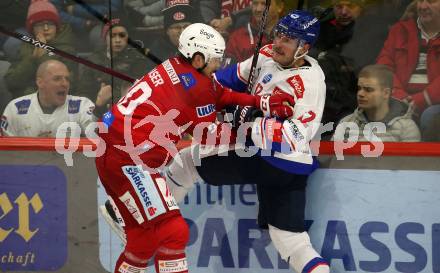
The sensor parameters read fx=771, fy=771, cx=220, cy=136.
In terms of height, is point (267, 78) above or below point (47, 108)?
above

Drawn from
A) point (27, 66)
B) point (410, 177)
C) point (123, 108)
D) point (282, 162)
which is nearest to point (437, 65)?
point (410, 177)

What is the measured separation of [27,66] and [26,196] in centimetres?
70

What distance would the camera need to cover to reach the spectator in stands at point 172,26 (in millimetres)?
4055

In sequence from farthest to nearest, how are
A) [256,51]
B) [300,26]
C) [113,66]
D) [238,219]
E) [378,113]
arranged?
1. [113,66]
2. [238,219]
3. [378,113]
4. [256,51]
5. [300,26]

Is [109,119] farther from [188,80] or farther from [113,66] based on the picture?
[113,66]

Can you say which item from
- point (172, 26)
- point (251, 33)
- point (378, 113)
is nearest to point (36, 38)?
point (172, 26)

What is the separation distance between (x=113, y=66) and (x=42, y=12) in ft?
1.61

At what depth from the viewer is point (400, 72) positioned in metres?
3.87

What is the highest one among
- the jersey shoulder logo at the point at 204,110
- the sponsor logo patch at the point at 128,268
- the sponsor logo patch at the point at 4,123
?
the jersey shoulder logo at the point at 204,110

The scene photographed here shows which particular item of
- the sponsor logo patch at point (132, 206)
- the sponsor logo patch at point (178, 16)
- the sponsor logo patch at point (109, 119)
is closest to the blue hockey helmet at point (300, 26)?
the sponsor logo patch at point (178, 16)

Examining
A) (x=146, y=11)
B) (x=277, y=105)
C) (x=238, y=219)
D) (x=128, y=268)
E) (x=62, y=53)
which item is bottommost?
(x=128, y=268)

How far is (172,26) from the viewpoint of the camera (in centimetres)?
408

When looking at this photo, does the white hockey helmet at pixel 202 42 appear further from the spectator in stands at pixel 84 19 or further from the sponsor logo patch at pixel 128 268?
the sponsor logo patch at pixel 128 268

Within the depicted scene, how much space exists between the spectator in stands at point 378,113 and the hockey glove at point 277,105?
0.45m
